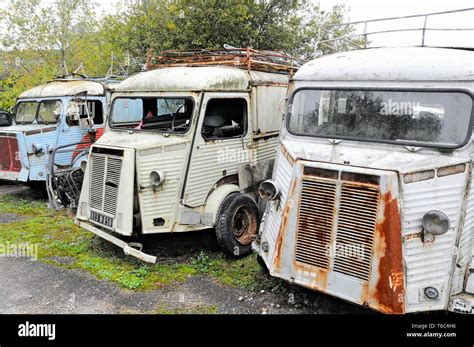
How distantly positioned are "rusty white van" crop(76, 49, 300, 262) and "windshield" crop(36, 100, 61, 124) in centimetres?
351

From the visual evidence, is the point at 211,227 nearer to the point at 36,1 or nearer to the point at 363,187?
the point at 363,187

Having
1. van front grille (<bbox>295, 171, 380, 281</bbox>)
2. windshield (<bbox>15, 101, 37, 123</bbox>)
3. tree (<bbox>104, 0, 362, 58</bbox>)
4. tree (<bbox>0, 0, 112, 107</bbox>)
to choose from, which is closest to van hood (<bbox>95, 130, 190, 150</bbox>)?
van front grille (<bbox>295, 171, 380, 281</bbox>)

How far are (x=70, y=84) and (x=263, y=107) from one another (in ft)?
17.8

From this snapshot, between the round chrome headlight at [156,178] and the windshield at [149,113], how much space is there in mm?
957

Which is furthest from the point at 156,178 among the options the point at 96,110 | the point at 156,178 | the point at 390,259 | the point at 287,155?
the point at 96,110

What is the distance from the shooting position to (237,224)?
6.18 metres

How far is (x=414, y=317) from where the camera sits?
3.74 m

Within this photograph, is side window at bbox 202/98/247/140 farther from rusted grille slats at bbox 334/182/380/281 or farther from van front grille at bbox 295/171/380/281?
rusted grille slats at bbox 334/182/380/281

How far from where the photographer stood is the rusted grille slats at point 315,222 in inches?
147

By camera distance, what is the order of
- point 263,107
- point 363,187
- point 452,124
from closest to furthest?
point 363,187 < point 452,124 < point 263,107

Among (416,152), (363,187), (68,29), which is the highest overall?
(68,29)

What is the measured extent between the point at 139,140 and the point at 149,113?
970 mm

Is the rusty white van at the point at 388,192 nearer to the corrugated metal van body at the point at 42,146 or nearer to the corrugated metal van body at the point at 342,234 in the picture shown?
the corrugated metal van body at the point at 342,234

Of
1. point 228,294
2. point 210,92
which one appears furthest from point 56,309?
point 210,92
